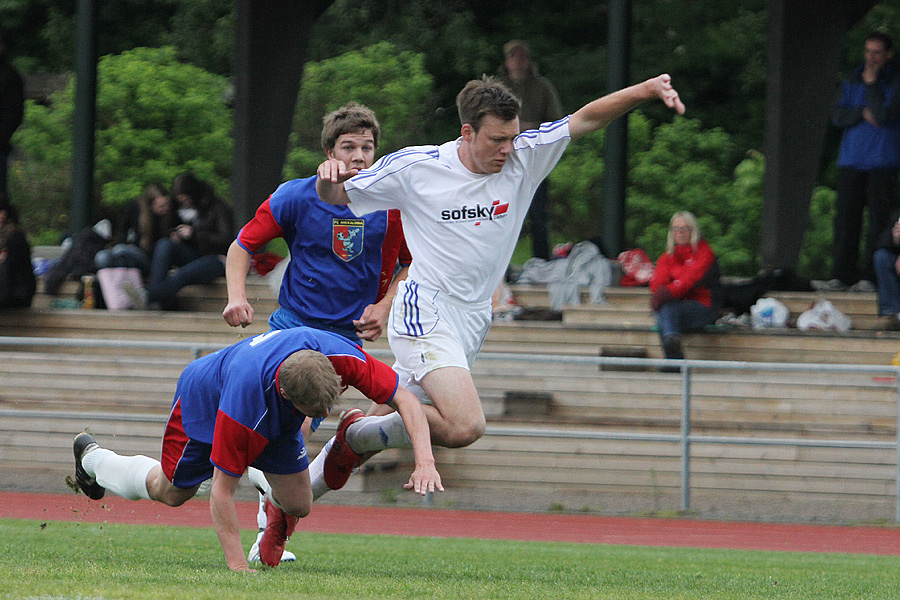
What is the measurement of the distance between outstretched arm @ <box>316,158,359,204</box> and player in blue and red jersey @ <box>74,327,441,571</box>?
90 centimetres

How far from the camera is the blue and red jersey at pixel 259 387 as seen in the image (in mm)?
6000

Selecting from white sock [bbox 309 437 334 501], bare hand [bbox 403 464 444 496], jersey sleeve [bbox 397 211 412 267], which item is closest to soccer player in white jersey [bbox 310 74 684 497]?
white sock [bbox 309 437 334 501]

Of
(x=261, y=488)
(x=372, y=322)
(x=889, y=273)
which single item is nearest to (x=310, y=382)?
(x=372, y=322)

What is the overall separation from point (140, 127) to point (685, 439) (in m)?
25.6

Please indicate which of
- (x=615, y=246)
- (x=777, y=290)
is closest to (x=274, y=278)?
(x=615, y=246)

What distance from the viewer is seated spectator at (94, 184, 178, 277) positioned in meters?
14.3

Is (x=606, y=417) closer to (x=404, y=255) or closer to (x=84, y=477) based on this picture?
(x=404, y=255)

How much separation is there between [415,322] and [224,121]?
1124 inches

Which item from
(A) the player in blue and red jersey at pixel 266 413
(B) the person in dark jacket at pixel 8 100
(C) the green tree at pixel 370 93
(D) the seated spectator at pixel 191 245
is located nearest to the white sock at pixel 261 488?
(A) the player in blue and red jersey at pixel 266 413

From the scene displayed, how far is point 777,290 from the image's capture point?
14414 mm

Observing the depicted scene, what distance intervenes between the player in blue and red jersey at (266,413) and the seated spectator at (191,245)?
7570 millimetres

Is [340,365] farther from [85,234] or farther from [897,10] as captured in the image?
[897,10]

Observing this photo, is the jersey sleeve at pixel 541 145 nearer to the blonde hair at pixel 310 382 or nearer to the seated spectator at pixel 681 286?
the blonde hair at pixel 310 382

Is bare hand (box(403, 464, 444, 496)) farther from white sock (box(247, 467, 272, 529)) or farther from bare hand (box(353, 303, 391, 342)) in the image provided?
white sock (box(247, 467, 272, 529))
